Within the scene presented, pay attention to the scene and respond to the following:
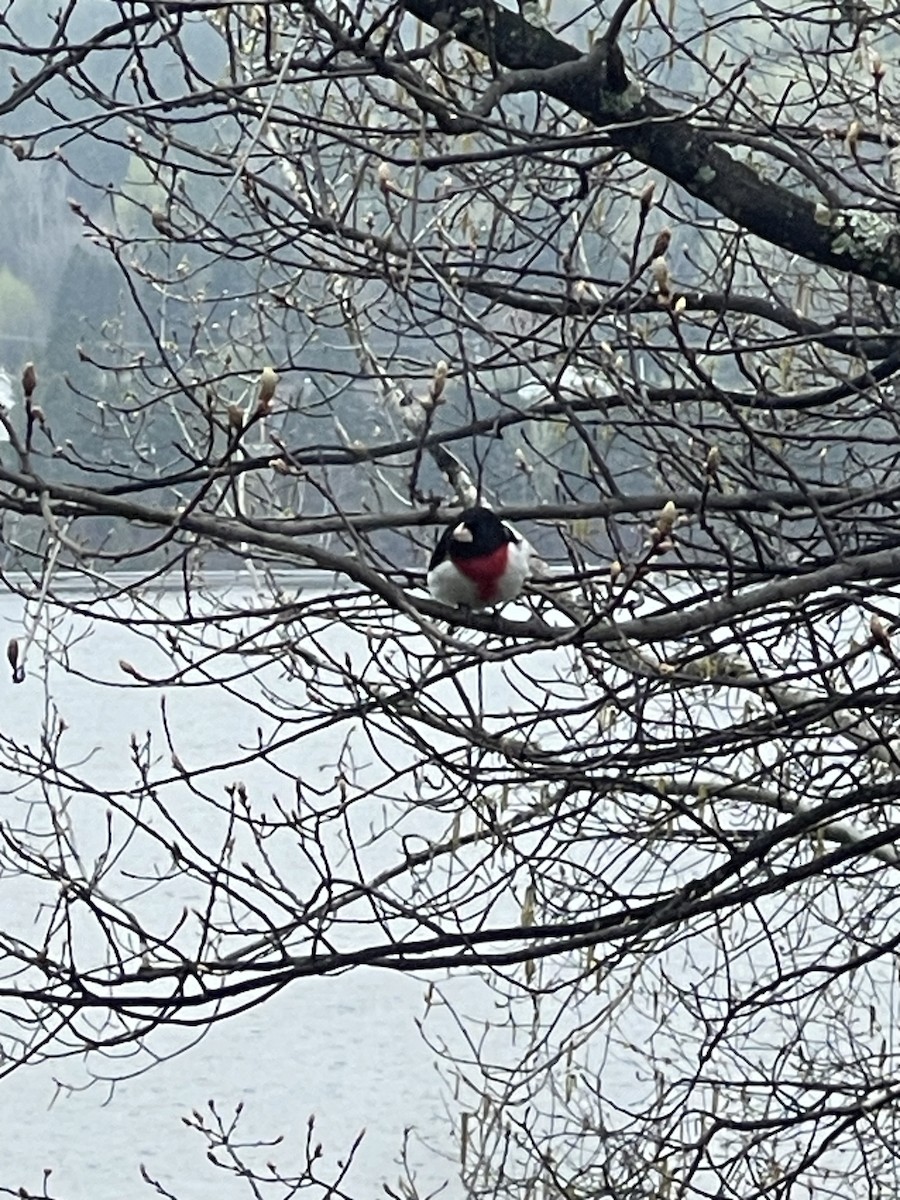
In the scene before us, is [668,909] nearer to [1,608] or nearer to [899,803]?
[899,803]

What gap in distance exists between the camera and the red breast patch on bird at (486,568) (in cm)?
264

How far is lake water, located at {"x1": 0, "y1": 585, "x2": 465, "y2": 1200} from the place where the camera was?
791cm

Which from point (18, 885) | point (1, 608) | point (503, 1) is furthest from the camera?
point (1, 608)

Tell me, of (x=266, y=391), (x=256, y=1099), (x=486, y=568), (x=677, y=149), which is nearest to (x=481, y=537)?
(x=486, y=568)

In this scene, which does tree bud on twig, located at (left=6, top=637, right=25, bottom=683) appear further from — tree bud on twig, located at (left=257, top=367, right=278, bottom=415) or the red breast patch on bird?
the red breast patch on bird

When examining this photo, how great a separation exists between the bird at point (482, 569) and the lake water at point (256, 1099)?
14.8 ft

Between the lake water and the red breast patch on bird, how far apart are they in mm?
→ 4616

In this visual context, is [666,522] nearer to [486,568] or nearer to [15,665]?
[15,665]

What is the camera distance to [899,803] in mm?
2980

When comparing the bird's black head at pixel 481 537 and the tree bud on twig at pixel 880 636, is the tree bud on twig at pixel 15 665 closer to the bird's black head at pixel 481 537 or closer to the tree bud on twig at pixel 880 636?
the bird's black head at pixel 481 537

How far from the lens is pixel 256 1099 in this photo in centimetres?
848

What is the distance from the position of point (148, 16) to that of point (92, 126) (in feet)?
1.07

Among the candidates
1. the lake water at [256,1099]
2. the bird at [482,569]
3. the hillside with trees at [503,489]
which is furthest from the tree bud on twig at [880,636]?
the lake water at [256,1099]

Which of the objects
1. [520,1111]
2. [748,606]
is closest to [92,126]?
[748,606]
